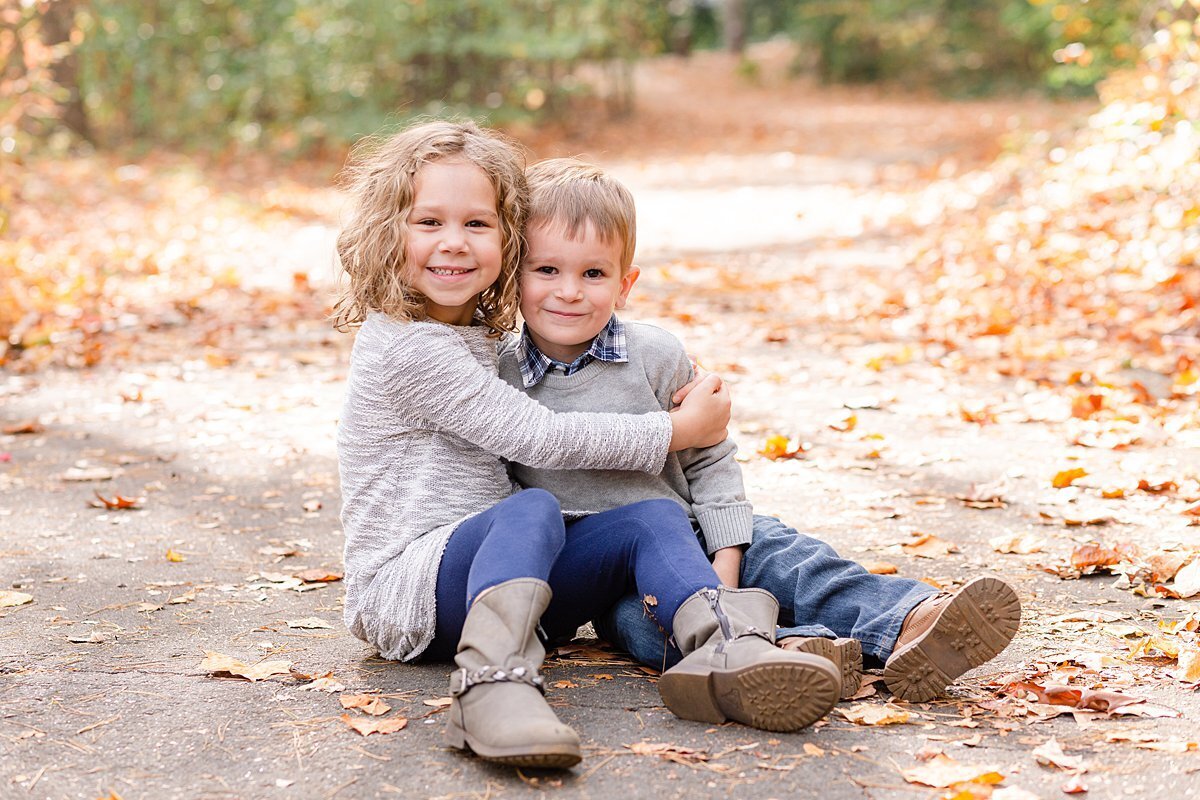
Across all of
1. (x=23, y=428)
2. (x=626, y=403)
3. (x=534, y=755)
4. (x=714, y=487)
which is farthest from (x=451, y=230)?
(x=23, y=428)

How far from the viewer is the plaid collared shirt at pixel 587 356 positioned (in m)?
3.01

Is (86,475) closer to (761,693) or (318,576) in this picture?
(318,576)

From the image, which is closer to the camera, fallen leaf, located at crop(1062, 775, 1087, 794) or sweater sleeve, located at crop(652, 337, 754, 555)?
fallen leaf, located at crop(1062, 775, 1087, 794)

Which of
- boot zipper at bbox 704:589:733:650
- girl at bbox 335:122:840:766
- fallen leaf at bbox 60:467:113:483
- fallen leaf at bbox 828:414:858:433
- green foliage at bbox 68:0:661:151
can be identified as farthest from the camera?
green foliage at bbox 68:0:661:151

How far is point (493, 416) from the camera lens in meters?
2.75

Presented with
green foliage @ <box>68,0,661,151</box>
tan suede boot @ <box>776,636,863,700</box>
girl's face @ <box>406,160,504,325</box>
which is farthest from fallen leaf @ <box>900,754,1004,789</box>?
green foliage @ <box>68,0,661,151</box>

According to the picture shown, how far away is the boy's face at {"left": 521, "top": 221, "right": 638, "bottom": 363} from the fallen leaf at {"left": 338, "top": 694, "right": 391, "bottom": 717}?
36.3 inches

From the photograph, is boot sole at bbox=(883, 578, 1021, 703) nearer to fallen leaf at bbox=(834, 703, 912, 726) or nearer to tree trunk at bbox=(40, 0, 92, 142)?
fallen leaf at bbox=(834, 703, 912, 726)

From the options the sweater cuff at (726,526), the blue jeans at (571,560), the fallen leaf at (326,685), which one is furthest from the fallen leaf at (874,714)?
the fallen leaf at (326,685)

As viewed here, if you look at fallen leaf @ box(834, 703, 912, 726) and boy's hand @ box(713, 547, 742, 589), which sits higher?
boy's hand @ box(713, 547, 742, 589)

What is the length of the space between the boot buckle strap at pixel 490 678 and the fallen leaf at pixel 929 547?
163cm

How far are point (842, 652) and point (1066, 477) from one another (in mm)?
1863

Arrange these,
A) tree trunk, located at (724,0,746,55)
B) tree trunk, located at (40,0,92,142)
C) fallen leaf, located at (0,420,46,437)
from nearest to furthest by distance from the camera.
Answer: fallen leaf, located at (0,420,46,437), tree trunk, located at (40,0,92,142), tree trunk, located at (724,0,746,55)

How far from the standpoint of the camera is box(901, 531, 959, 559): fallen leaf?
143 inches
